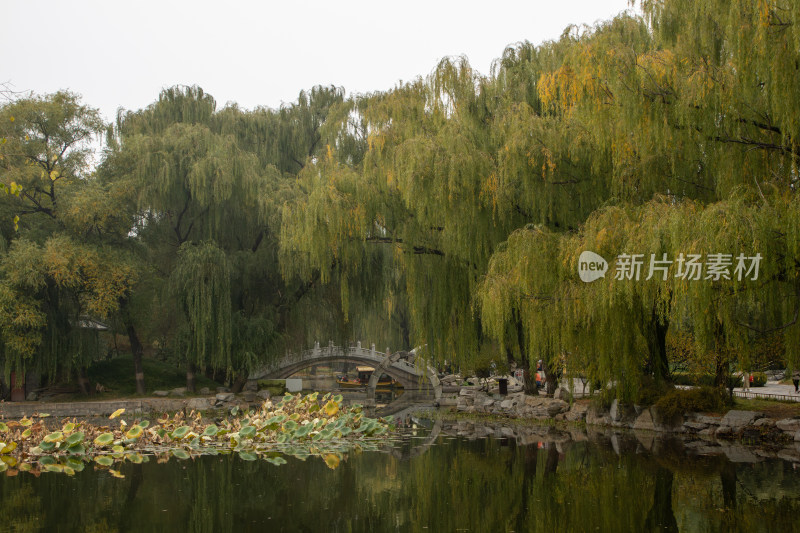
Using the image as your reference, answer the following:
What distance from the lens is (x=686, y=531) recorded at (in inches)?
199

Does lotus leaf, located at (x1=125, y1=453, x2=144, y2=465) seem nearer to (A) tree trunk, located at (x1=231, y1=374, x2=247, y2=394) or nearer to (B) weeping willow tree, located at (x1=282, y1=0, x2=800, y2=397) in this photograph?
(B) weeping willow tree, located at (x1=282, y1=0, x2=800, y2=397)

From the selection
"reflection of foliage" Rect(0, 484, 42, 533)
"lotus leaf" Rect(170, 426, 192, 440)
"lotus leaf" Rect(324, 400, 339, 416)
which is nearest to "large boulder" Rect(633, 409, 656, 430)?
"lotus leaf" Rect(324, 400, 339, 416)

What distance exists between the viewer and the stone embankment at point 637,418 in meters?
9.73

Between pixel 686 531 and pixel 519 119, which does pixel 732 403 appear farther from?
pixel 686 531

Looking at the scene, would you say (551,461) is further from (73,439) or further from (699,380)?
(699,380)

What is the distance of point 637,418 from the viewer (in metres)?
11.8

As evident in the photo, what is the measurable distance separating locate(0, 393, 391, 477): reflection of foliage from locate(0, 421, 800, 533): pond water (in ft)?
2.10

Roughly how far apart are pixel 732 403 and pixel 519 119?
19.2 ft

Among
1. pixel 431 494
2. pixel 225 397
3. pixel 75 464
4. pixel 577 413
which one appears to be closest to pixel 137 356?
pixel 225 397

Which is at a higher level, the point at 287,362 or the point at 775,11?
the point at 775,11

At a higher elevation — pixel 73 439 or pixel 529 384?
pixel 529 384

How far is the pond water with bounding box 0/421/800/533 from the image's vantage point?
5430mm

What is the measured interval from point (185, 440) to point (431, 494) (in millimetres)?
5126

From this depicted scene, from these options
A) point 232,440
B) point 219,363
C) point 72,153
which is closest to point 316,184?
point 232,440
